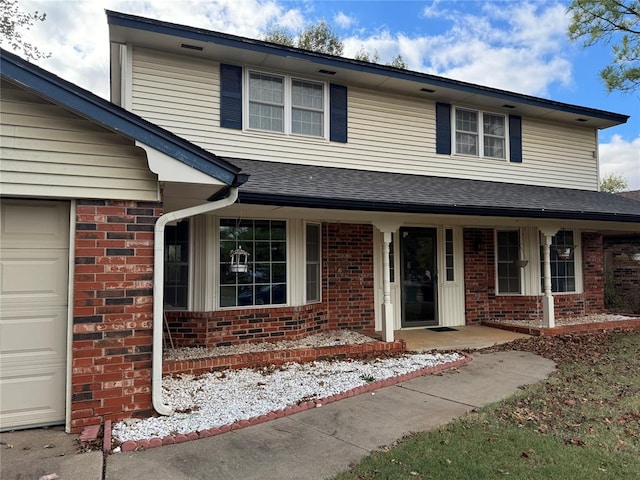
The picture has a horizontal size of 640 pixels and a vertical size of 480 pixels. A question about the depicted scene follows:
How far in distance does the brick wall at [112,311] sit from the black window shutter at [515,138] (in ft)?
29.7

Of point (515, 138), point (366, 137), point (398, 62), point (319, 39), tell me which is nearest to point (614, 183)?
point (398, 62)

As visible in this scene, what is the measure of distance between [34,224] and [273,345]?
3989 mm

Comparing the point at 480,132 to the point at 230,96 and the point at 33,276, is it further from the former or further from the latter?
the point at 33,276

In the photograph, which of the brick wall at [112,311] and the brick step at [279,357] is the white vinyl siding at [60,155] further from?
the brick step at [279,357]

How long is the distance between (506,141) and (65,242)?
972 cm

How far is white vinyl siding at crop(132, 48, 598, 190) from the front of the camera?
7387mm

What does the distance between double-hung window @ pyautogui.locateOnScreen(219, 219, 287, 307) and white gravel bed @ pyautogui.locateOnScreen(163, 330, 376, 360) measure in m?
0.70

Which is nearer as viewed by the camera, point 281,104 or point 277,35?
point 281,104

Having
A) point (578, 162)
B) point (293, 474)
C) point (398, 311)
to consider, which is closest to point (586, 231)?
point (578, 162)

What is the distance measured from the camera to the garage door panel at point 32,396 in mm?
3891

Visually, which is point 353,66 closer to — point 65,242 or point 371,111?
point 371,111

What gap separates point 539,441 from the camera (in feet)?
12.4

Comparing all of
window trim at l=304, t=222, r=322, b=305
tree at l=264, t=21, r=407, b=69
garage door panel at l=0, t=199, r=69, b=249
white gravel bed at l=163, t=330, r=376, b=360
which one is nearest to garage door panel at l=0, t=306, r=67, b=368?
garage door panel at l=0, t=199, r=69, b=249

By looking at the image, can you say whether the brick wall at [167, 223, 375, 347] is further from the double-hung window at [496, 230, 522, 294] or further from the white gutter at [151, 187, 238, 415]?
the double-hung window at [496, 230, 522, 294]
